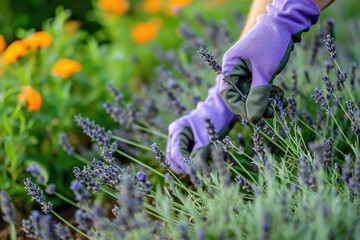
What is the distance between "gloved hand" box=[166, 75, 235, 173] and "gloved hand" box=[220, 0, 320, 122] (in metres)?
0.25

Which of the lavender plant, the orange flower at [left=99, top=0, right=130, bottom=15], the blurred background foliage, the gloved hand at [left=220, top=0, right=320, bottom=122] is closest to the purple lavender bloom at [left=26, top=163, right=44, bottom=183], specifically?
the lavender plant

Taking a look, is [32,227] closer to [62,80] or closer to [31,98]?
[31,98]

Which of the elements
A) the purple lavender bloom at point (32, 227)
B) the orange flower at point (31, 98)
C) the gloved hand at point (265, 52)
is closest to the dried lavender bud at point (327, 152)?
the gloved hand at point (265, 52)

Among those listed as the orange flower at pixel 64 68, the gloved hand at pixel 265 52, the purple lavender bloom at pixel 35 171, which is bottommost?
the purple lavender bloom at pixel 35 171

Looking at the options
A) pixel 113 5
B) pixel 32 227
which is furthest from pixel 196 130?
pixel 113 5

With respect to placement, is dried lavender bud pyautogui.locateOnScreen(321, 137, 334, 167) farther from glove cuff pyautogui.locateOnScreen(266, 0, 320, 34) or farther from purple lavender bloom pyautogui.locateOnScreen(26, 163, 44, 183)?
purple lavender bloom pyautogui.locateOnScreen(26, 163, 44, 183)

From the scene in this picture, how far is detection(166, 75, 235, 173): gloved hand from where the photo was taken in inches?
76.5

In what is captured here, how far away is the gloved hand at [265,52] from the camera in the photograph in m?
1.67

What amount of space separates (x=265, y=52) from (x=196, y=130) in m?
0.46

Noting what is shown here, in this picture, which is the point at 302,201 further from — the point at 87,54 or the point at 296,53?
the point at 87,54

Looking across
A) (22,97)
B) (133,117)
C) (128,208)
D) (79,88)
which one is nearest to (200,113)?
(133,117)

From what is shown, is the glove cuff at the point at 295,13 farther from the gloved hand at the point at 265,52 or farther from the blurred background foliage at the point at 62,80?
the blurred background foliage at the point at 62,80

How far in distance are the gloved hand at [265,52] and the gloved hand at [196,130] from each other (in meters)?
0.25

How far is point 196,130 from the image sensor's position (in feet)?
6.54
